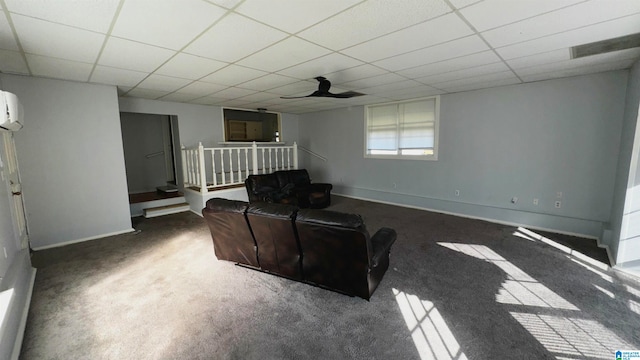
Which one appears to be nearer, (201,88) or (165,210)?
(201,88)

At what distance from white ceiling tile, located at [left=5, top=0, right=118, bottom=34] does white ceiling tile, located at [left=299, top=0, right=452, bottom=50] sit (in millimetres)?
1493

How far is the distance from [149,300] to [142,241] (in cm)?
189

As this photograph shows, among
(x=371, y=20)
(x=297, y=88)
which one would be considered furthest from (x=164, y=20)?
(x=297, y=88)

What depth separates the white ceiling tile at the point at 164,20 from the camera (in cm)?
183

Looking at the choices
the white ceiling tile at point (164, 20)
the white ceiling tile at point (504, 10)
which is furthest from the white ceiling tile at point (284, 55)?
the white ceiling tile at point (504, 10)

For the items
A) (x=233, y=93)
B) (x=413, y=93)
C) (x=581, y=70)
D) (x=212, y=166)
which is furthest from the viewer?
(x=212, y=166)

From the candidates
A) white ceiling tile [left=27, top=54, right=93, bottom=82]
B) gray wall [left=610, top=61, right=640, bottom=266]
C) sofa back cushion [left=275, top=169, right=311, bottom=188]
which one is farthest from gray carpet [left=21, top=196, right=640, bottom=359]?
sofa back cushion [left=275, top=169, right=311, bottom=188]

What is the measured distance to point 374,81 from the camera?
4008 millimetres

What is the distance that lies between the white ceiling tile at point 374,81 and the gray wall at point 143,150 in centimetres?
526

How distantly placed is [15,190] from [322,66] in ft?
13.7

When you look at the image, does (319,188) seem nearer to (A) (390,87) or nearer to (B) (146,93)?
(A) (390,87)

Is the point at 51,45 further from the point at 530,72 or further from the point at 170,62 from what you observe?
the point at 530,72

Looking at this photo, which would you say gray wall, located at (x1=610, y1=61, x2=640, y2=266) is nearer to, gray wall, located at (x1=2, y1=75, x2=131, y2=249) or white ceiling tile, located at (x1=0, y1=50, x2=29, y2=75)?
white ceiling tile, located at (x1=0, y1=50, x2=29, y2=75)

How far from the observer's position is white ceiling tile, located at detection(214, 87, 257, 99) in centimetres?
456
